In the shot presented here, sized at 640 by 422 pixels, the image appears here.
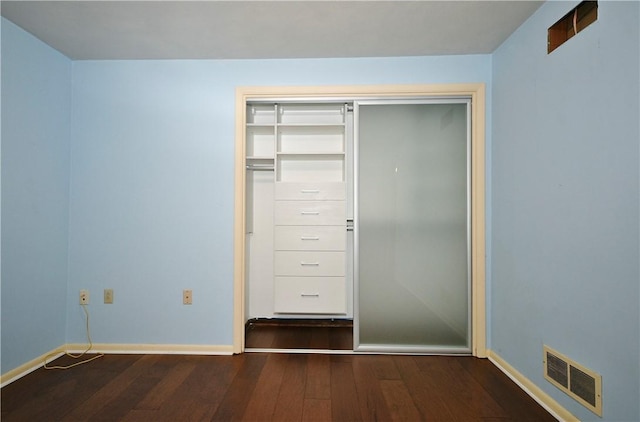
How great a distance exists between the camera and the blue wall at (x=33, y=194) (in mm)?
2094

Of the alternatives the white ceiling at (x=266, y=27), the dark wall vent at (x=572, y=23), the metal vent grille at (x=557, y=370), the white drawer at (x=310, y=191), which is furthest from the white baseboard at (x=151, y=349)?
the dark wall vent at (x=572, y=23)

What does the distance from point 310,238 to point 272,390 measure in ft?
3.94

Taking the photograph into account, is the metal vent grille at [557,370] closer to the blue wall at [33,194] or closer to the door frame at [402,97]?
the door frame at [402,97]

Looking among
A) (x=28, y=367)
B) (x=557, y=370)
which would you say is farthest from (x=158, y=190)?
(x=557, y=370)

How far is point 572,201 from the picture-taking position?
5.33 feet

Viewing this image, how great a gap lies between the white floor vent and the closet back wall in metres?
2.08

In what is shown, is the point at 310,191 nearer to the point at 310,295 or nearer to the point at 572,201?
the point at 310,295

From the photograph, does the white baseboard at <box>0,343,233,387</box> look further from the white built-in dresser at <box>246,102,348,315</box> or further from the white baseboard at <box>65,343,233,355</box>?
the white built-in dresser at <box>246,102,348,315</box>

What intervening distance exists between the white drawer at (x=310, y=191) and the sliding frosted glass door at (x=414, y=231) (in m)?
0.30

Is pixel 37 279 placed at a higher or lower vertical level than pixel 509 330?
higher

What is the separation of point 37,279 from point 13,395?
0.74m

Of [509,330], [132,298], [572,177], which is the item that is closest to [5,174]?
[132,298]

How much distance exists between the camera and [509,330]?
2.21 meters

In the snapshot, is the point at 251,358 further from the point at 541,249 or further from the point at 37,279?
the point at 541,249
